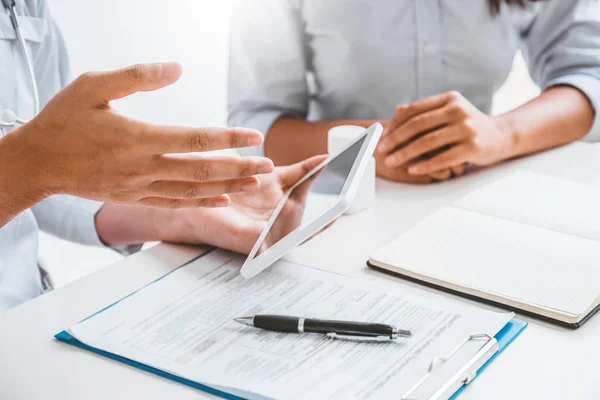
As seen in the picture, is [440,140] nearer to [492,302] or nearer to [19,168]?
[492,302]

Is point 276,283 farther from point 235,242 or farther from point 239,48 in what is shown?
point 239,48

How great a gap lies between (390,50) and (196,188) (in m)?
0.74

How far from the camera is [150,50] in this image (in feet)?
5.95

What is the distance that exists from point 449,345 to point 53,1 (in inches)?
51.3

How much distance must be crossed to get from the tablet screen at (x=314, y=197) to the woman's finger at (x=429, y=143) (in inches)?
8.2

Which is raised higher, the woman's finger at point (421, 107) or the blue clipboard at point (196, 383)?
the woman's finger at point (421, 107)

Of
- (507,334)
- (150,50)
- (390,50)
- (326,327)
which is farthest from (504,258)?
(150,50)

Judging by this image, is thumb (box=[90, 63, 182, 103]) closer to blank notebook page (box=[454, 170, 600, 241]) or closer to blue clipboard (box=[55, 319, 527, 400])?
blue clipboard (box=[55, 319, 527, 400])

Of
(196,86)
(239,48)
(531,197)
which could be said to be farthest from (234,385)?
(196,86)

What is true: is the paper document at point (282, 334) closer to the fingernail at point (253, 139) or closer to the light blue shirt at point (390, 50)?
the fingernail at point (253, 139)

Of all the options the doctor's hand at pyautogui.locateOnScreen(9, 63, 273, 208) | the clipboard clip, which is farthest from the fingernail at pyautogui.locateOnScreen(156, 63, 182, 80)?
the clipboard clip

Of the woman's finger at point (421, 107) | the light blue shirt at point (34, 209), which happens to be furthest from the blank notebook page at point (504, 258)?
the light blue shirt at point (34, 209)

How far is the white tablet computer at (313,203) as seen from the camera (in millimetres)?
652

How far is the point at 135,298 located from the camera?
27.1 inches
